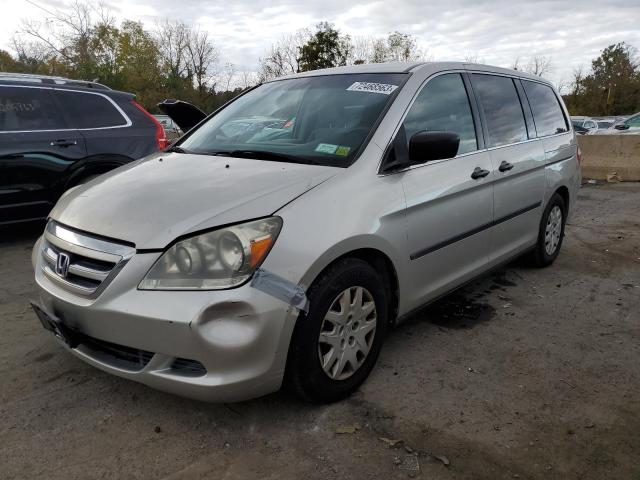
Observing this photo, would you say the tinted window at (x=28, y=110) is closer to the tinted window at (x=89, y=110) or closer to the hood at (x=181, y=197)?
the tinted window at (x=89, y=110)

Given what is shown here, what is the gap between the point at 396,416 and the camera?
2.50 m

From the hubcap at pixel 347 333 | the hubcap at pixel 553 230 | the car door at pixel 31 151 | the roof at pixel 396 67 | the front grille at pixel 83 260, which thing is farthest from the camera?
the car door at pixel 31 151

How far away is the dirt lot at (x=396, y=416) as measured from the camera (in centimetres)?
217

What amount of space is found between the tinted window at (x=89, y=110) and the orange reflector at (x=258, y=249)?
444 centimetres

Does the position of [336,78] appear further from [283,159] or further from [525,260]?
[525,260]

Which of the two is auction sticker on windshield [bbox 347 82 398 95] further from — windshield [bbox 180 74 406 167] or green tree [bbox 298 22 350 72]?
green tree [bbox 298 22 350 72]

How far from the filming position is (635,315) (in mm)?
3762

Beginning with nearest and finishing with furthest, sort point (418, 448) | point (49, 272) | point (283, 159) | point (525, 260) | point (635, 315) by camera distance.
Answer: point (418, 448)
point (49, 272)
point (283, 159)
point (635, 315)
point (525, 260)

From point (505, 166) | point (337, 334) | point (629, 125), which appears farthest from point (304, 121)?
point (629, 125)

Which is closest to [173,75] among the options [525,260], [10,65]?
[10,65]

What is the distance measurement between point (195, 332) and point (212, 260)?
12.0 inches

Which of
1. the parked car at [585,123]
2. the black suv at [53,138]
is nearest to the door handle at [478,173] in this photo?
the black suv at [53,138]

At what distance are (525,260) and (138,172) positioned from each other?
140 inches

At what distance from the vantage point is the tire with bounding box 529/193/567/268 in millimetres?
4496
